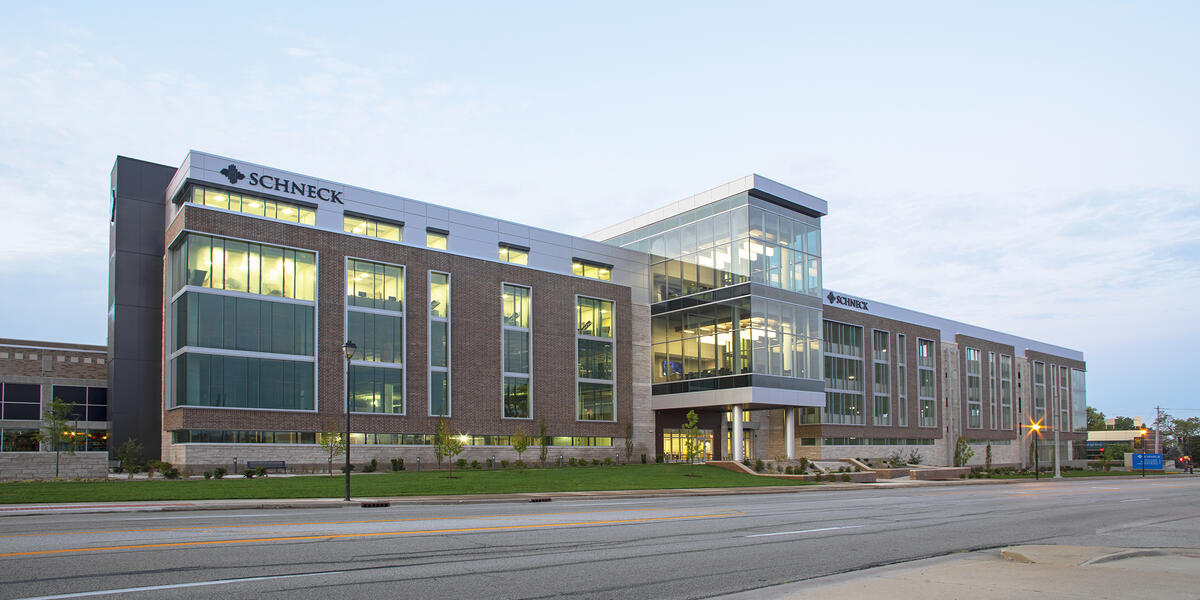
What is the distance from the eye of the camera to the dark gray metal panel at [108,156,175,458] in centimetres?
4741

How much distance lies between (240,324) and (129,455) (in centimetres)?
930

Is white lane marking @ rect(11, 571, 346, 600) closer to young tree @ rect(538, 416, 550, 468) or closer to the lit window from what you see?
the lit window

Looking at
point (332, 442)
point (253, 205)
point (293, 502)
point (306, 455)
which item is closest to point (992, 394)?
point (332, 442)

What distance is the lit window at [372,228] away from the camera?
48.1 metres

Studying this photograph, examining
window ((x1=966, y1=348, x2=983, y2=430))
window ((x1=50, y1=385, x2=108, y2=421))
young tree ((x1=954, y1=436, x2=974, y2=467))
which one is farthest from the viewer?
window ((x1=966, y1=348, x2=983, y2=430))

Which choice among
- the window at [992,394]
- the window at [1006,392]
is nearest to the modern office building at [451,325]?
the window at [992,394]

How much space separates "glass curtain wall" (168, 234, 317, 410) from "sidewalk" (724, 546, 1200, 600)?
125 ft

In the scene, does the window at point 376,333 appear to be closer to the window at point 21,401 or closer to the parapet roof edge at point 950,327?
the window at point 21,401

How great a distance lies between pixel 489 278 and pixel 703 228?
1594 centimetres

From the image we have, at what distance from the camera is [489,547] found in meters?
12.3

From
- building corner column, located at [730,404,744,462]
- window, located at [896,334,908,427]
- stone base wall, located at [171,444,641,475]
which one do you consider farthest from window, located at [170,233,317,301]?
window, located at [896,334,908,427]

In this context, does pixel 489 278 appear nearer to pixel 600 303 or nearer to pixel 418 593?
pixel 600 303

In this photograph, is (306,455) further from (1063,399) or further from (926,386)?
(1063,399)

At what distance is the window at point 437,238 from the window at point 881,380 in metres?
40.8
